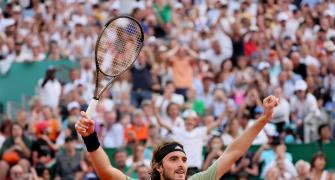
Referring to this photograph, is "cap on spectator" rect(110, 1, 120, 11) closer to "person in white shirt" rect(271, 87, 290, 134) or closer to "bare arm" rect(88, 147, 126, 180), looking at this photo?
"person in white shirt" rect(271, 87, 290, 134)

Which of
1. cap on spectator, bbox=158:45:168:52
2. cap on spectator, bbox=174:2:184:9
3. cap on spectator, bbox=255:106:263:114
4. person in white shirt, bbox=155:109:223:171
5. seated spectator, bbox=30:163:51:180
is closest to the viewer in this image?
person in white shirt, bbox=155:109:223:171

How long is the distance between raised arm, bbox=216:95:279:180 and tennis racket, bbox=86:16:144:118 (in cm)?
101

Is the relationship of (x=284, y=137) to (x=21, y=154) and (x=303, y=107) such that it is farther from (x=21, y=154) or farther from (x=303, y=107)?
(x=21, y=154)

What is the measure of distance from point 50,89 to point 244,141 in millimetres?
12339

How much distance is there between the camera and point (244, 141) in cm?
823

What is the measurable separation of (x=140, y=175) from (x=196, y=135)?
1536 millimetres

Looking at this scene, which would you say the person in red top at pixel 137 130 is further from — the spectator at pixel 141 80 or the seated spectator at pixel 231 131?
the spectator at pixel 141 80

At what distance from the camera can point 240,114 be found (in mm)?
17688

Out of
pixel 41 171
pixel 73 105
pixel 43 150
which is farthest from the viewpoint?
pixel 73 105

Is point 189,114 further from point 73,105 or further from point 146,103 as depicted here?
point 73,105

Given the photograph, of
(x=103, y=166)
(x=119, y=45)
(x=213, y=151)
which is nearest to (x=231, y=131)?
(x=213, y=151)

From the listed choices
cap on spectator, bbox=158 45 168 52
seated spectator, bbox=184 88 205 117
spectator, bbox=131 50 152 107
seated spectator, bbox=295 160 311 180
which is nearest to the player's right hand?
seated spectator, bbox=295 160 311 180

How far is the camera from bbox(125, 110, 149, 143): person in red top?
17.5 meters

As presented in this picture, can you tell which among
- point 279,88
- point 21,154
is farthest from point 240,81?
point 21,154
